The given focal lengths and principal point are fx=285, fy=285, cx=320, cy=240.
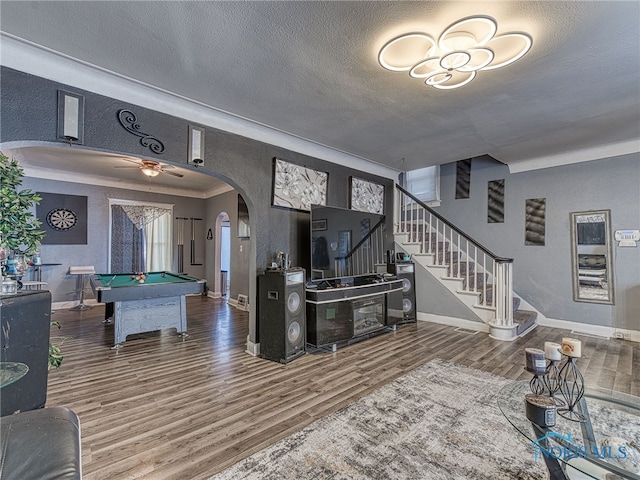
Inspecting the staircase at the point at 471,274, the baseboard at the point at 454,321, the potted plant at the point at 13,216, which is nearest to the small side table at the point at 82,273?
the potted plant at the point at 13,216

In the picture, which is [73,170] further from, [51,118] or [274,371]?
[274,371]

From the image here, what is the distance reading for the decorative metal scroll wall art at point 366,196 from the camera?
4875 millimetres

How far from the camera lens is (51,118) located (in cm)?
229

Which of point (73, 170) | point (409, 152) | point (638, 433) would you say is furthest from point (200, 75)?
point (73, 170)

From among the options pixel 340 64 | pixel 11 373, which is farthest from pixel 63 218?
pixel 340 64

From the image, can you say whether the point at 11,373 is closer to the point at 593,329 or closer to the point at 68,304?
the point at 68,304

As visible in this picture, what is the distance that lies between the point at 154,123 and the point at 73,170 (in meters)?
4.61

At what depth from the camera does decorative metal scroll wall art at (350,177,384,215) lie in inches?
192

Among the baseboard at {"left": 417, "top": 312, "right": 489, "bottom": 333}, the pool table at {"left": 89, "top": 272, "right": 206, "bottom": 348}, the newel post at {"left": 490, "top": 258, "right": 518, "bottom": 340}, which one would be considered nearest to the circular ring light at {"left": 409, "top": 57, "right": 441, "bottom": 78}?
the newel post at {"left": 490, "top": 258, "right": 518, "bottom": 340}

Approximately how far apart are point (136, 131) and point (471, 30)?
289 centimetres

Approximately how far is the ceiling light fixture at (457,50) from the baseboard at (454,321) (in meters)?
3.63

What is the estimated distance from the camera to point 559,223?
4805mm

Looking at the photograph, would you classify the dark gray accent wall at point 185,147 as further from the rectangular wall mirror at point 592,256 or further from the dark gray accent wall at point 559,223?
the rectangular wall mirror at point 592,256

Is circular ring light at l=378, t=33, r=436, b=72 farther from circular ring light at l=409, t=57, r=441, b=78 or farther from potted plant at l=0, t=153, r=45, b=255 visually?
potted plant at l=0, t=153, r=45, b=255
